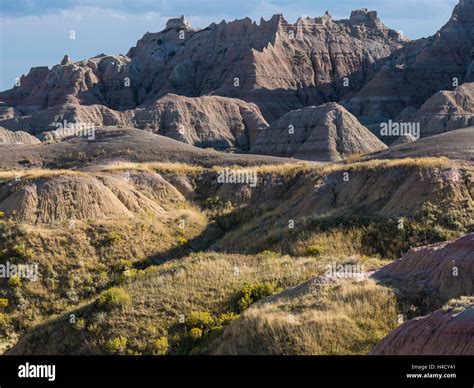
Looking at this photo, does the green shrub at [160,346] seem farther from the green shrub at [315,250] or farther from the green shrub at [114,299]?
the green shrub at [315,250]

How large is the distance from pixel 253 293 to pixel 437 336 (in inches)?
459

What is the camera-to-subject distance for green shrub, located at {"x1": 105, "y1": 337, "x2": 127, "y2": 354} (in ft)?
71.4

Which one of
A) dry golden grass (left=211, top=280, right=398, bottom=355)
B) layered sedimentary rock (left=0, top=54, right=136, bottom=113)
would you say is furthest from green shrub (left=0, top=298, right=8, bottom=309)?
layered sedimentary rock (left=0, top=54, right=136, bottom=113)

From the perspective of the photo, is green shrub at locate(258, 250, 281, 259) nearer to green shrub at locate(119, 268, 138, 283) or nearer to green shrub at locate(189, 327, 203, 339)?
green shrub at locate(119, 268, 138, 283)

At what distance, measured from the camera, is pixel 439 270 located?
20.4 m

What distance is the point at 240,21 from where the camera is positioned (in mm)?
168625

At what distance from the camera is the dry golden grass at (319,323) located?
17.3 m

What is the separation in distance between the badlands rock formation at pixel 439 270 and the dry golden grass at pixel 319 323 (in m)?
1.18

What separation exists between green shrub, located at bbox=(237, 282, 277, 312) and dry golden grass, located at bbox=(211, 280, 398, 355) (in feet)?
9.72

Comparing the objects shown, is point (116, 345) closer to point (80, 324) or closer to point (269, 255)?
point (80, 324)

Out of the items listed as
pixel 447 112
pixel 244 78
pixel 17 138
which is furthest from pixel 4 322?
pixel 244 78

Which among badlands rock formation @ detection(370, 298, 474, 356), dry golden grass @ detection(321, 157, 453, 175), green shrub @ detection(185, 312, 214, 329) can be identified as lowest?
green shrub @ detection(185, 312, 214, 329)
